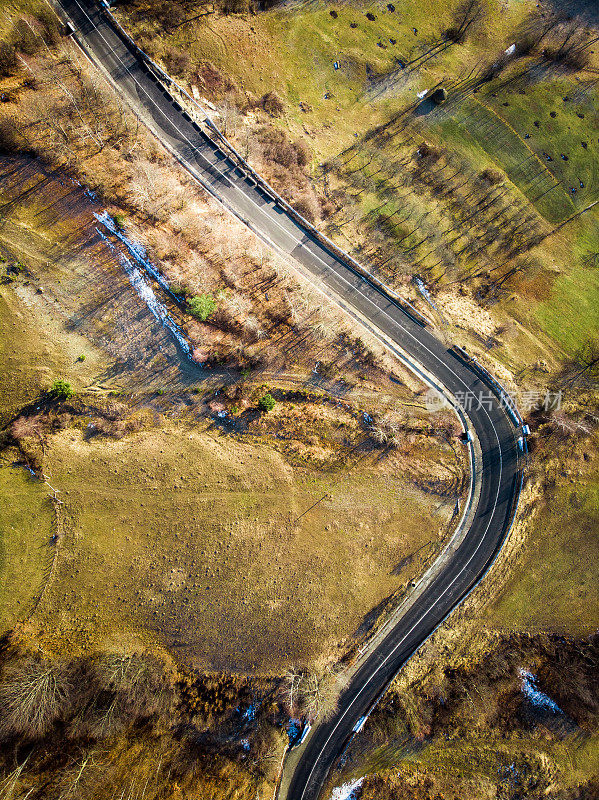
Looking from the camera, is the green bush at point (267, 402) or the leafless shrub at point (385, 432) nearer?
the green bush at point (267, 402)

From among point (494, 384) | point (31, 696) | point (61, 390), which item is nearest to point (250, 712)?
Result: point (31, 696)

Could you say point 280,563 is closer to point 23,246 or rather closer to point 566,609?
point 566,609

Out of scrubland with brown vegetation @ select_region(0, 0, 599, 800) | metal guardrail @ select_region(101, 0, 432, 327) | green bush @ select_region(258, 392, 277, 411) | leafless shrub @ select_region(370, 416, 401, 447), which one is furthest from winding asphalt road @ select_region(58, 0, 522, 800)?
green bush @ select_region(258, 392, 277, 411)

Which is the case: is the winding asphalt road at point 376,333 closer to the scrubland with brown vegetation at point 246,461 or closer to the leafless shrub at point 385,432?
the scrubland with brown vegetation at point 246,461

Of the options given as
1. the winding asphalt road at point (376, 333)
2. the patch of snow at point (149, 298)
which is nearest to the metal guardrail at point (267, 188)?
the winding asphalt road at point (376, 333)

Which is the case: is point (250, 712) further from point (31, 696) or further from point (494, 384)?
point (494, 384)
